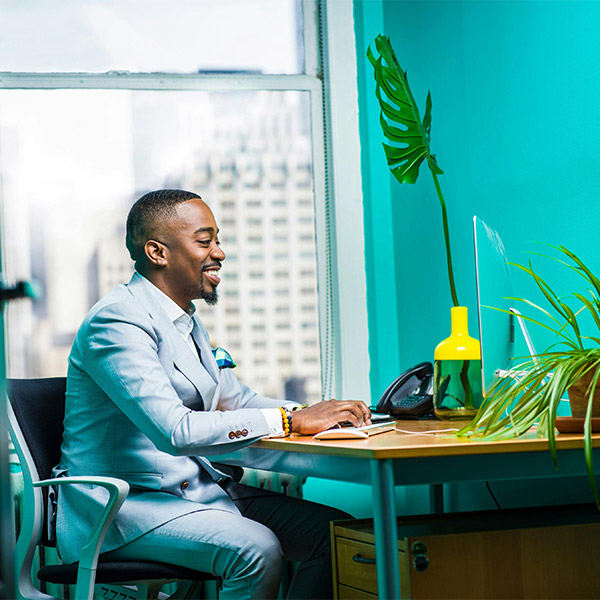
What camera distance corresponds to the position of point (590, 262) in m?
2.19

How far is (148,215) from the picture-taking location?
7.61 ft

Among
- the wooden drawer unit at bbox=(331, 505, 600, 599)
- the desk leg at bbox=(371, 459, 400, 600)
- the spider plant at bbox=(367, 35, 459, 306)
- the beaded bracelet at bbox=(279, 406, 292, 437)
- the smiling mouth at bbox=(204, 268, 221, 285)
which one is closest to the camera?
the desk leg at bbox=(371, 459, 400, 600)


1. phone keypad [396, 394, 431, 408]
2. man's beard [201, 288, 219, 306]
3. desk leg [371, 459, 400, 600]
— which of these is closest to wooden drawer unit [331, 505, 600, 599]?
desk leg [371, 459, 400, 600]

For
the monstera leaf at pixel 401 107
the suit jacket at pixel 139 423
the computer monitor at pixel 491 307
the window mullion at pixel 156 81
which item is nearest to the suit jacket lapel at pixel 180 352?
the suit jacket at pixel 139 423

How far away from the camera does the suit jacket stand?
180 centimetres

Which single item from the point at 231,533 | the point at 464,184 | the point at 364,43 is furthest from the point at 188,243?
the point at 364,43

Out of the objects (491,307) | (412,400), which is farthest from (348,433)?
(412,400)

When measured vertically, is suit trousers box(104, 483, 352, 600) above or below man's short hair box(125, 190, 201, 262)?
below

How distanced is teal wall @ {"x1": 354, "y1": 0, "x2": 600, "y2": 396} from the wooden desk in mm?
832

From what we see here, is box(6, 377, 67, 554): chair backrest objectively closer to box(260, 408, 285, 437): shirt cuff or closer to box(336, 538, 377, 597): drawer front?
box(260, 408, 285, 437): shirt cuff

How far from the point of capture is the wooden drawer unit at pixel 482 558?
157 cm

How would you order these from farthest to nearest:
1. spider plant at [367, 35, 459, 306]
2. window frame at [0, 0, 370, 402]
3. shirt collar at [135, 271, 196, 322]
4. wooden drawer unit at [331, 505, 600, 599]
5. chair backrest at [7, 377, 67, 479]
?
window frame at [0, 0, 370, 402] < spider plant at [367, 35, 459, 306] < shirt collar at [135, 271, 196, 322] < chair backrest at [7, 377, 67, 479] < wooden drawer unit at [331, 505, 600, 599]

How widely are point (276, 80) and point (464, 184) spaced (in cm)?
91

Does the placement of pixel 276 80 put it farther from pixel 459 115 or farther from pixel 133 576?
pixel 133 576
